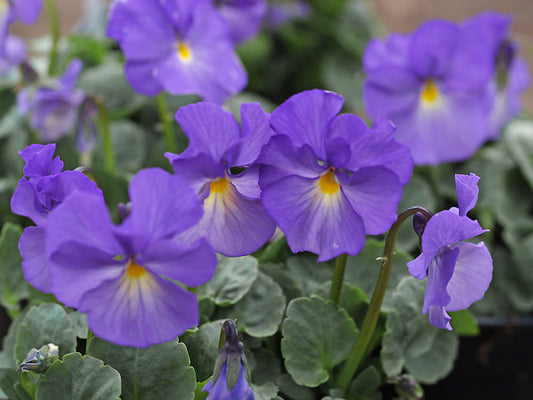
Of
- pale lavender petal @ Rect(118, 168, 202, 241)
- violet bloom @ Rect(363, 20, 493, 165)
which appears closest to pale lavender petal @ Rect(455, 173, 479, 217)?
pale lavender petal @ Rect(118, 168, 202, 241)

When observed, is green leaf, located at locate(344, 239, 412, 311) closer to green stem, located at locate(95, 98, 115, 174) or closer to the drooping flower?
the drooping flower

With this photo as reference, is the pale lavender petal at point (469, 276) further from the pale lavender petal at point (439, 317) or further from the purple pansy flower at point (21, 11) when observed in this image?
the purple pansy flower at point (21, 11)

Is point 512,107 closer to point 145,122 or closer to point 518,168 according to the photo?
point 518,168

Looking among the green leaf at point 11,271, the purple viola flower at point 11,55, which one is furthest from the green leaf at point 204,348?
the purple viola flower at point 11,55

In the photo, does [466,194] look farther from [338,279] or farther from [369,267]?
[369,267]

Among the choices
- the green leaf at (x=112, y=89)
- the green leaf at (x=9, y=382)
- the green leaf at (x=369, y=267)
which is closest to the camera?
the green leaf at (x=9, y=382)

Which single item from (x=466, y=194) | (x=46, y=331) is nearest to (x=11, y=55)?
(x=46, y=331)
